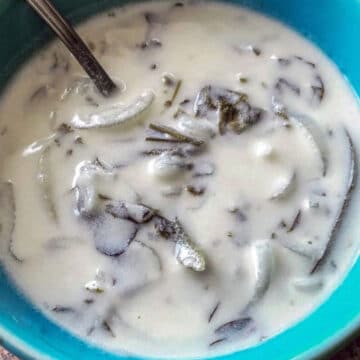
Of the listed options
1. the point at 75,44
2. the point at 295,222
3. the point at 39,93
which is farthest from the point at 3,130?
the point at 295,222

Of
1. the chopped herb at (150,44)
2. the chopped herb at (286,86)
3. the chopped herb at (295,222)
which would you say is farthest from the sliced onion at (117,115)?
the chopped herb at (295,222)

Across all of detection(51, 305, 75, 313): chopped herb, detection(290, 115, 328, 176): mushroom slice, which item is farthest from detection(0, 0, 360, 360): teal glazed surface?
detection(290, 115, 328, 176): mushroom slice

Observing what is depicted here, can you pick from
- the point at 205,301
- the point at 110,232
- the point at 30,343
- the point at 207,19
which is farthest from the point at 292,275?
the point at 207,19

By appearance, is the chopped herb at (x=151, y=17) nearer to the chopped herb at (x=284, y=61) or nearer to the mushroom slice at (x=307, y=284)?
the chopped herb at (x=284, y=61)

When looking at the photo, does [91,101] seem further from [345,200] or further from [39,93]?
[345,200]

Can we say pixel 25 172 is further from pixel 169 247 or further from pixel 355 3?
pixel 355 3
